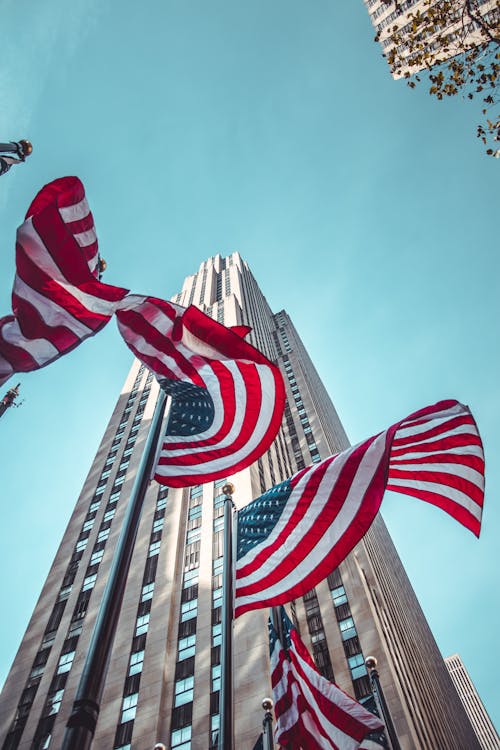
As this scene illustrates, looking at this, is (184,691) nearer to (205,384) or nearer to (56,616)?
(56,616)

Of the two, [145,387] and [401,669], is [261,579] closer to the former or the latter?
[401,669]

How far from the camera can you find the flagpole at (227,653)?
798 centimetres

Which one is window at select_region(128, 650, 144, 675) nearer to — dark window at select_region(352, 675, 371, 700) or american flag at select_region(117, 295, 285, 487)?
dark window at select_region(352, 675, 371, 700)

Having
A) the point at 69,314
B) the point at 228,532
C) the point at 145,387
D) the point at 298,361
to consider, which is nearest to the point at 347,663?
Result: the point at 228,532

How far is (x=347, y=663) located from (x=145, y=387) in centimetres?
4414

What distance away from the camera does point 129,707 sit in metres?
30.5

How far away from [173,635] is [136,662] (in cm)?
262

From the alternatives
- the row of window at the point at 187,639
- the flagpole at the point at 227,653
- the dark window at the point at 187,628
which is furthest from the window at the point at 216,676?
the flagpole at the point at 227,653

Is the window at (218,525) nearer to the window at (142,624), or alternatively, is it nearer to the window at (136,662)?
the window at (142,624)

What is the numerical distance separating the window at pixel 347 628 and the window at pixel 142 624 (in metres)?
13.0

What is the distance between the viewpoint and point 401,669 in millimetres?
37781

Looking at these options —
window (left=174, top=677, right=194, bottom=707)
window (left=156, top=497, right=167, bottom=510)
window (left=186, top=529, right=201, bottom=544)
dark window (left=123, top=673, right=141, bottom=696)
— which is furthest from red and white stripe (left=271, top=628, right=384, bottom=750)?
window (left=156, top=497, right=167, bottom=510)

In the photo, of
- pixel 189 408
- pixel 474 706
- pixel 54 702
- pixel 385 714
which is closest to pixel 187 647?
pixel 54 702

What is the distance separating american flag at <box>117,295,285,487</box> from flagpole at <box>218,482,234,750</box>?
1.50m
